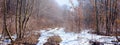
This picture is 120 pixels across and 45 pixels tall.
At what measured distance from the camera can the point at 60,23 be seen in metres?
36.2

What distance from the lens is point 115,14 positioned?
2284 centimetres

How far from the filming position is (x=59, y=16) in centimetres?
4025

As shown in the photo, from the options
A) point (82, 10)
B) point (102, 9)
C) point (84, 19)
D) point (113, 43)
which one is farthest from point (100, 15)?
point (113, 43)

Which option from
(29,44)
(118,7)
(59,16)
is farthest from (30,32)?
(59,16)

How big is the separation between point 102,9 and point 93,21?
2.69 metres

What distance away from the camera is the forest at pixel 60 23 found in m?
16.2

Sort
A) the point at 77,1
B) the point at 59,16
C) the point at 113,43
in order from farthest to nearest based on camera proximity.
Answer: the point at 59,16 < the point at 77,1 < the point at 113,43

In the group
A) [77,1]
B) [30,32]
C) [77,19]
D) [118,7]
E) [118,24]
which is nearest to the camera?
[30,32]

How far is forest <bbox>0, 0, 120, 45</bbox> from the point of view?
16203mm

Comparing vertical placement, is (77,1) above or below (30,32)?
above

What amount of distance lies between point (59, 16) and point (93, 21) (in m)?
13.5

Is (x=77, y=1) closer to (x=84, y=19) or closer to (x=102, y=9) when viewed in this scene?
(x=84, y=19)

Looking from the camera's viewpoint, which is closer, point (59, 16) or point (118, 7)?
point (118, 7)

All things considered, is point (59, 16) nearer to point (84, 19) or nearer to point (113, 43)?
point (84, 19)
